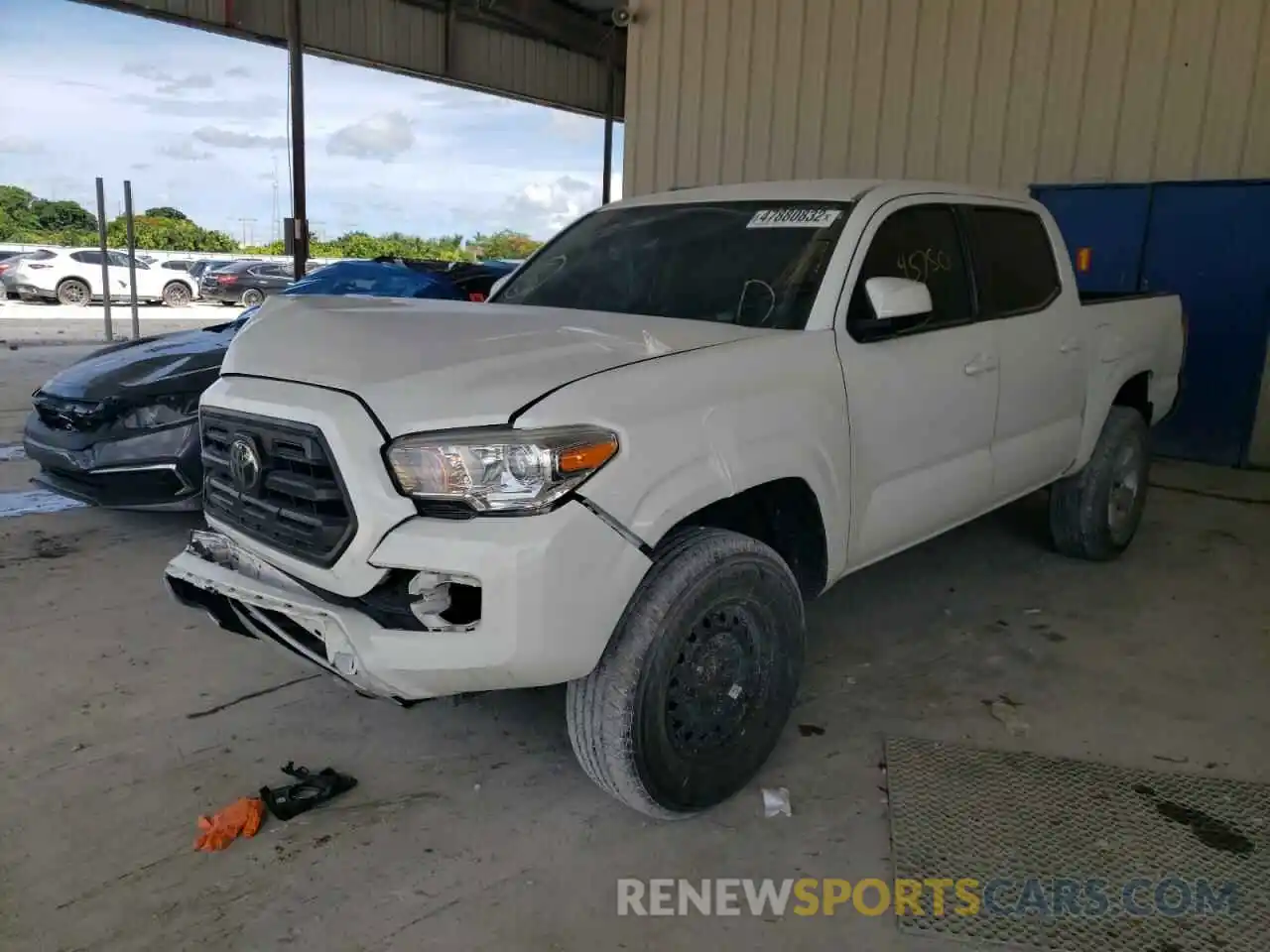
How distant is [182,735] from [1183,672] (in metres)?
3.61

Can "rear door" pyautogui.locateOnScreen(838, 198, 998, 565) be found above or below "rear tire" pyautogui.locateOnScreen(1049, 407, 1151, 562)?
above

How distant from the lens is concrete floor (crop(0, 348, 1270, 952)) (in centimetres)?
228

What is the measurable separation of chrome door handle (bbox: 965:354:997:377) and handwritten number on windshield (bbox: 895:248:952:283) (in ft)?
1.16

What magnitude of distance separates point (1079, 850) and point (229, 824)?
89.0 inches

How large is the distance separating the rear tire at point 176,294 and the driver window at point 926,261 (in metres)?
24.9

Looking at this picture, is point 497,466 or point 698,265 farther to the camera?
point 698,265

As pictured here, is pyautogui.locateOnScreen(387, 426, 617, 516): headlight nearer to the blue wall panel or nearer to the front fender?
the front fender

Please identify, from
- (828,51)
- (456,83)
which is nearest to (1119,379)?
(828,51)

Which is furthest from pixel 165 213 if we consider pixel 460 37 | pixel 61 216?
pixel 460 37

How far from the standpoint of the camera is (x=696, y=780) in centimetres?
260

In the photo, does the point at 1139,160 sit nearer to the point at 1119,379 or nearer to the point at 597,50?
the point at 1119,379

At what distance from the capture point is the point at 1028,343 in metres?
3.97

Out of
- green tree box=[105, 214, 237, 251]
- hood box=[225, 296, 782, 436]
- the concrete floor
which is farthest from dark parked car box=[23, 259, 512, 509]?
green tree box=[105, 214, 237, 251]

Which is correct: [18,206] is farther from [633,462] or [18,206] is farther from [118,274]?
[633,462]
